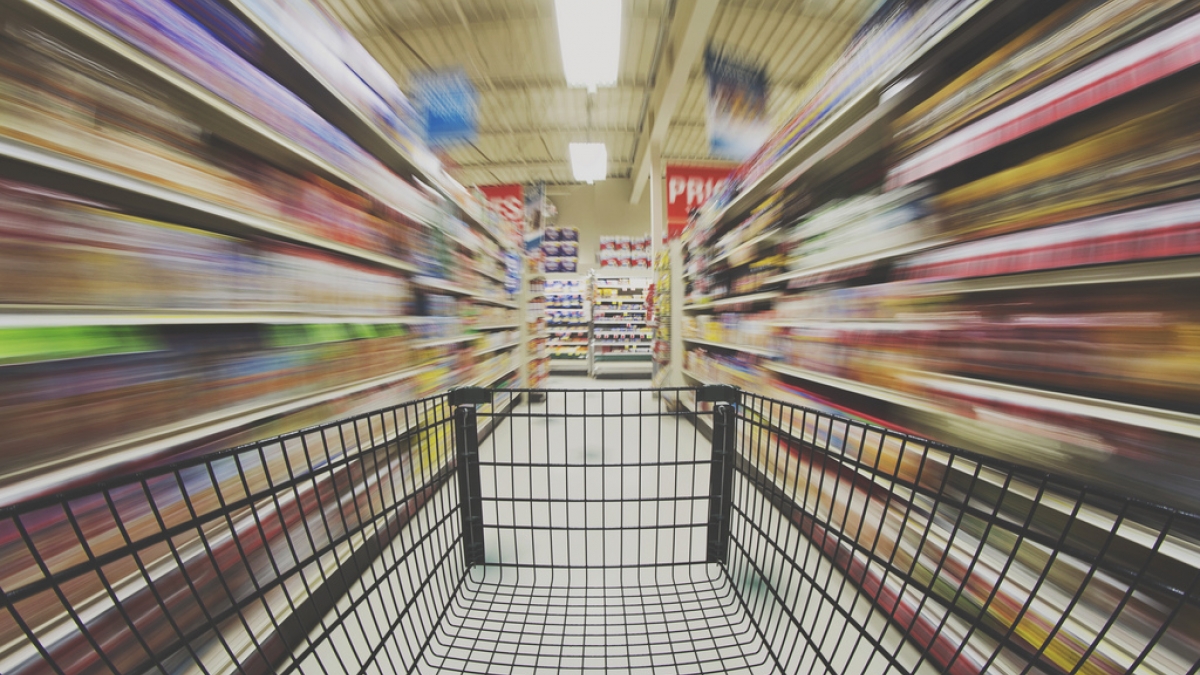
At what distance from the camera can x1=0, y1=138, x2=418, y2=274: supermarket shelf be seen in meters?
0.64

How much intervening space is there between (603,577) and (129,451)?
1000 millimetres

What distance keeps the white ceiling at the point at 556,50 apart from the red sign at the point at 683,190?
0.78m

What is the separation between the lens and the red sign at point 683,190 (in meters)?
4.71

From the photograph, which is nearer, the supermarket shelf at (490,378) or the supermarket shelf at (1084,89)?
the supermarket shelf at (1084,89)

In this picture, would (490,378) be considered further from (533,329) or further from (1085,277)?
(1085,277)

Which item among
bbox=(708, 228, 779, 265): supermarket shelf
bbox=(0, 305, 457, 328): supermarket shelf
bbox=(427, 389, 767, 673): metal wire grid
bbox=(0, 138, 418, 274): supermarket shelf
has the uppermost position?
bbox=(708, 228, 779, 265): supermarket shelf

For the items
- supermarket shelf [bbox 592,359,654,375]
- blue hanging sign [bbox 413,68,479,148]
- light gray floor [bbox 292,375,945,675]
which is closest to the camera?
light gray floor [bbox 292,375,945,675]

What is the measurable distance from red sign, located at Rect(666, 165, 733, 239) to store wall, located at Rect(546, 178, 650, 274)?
4.07m

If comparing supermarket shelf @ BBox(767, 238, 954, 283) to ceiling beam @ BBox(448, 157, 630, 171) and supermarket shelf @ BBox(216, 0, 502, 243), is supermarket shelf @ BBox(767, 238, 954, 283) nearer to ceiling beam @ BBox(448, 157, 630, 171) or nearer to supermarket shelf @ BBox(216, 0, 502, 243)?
supermarket shelf @ BBox(216, 0, 502, 243)

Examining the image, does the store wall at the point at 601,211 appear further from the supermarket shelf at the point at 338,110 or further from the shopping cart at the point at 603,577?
the shopping cart at the point at 603,577

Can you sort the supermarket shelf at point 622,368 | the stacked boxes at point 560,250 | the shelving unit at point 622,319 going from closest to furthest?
the supermarket shelf at point 622,368, the shelving unit at point 622,319, the stacked boxes at point 560,250

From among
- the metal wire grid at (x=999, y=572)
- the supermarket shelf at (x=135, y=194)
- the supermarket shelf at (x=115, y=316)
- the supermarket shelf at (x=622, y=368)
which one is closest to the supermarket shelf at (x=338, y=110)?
the supermarket shelf at (x=135, y=194)

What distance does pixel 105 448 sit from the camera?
0.72 m

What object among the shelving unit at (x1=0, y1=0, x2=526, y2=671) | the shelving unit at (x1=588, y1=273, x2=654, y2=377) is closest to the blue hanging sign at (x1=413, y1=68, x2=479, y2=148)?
the shelving unit at (x1=0, y1=0, x2=526, y2=671)
